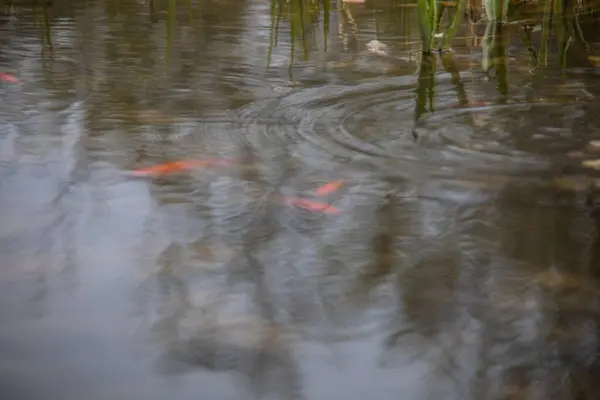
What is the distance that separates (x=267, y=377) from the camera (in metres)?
1.21

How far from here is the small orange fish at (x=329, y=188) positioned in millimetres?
1916

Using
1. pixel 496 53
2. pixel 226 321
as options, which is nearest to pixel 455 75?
pixel 496 53

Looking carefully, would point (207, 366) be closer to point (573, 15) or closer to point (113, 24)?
point (113, 24)

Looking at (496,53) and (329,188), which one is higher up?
(496,53)

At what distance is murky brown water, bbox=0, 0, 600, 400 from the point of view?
123cm

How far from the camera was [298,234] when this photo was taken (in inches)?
67.0

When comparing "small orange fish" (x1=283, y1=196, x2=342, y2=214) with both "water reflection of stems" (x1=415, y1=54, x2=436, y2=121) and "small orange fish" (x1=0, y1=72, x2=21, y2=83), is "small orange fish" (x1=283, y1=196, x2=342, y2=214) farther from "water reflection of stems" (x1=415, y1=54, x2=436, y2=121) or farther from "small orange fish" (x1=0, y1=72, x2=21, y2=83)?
"small orange fish" (x1=0, y1=72, x2=21, y2=83)

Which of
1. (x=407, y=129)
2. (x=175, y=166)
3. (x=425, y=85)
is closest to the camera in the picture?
(x=175, y=166)

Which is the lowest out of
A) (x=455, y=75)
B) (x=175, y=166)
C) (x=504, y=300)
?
(x=504, y=300)

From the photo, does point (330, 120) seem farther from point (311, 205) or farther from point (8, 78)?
point (8, 78)

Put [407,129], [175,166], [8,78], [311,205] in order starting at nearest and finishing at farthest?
1. [311,205]
2. [175,166]
3. [407,129]
4. [8,78]

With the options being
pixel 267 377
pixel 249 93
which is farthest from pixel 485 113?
pixel 267 377

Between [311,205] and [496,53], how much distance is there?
1759mm

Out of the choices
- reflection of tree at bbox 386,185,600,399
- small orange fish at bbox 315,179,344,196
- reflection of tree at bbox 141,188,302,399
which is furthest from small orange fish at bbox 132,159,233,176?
reflection of tree at bbox 386,185,600,399
